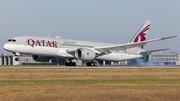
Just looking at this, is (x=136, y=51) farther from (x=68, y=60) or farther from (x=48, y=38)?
(x=48, y=38)

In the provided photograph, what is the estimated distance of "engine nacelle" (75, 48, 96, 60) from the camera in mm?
41500

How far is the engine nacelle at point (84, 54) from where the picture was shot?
41.5m

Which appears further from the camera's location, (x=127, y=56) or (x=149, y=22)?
(x=149, y=22)

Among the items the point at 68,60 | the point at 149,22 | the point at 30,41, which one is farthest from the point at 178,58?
the point at 30,41

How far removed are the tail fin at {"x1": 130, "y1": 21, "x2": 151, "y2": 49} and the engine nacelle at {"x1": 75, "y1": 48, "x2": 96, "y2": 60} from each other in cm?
1435

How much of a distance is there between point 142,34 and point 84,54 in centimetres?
1787

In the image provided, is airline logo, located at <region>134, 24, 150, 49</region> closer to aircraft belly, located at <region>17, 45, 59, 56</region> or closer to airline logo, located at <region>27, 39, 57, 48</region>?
aircraft belly, located at <region>17, 45, 59, 56</region>

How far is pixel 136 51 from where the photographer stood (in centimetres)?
5250

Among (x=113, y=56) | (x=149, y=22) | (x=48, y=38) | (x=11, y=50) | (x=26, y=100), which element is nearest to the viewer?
(x=26, y=100)

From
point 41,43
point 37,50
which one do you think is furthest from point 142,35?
point 37,50

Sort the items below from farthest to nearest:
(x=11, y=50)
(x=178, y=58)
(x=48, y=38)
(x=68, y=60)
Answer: (x=178, y=58)
(x=68, y=60)
(x=48, y=38)
(x=11, y=50)

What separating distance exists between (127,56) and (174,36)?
13.2m

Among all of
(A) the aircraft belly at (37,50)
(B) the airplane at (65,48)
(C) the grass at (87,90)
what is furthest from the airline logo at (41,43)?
(C) the grass at (87,90)

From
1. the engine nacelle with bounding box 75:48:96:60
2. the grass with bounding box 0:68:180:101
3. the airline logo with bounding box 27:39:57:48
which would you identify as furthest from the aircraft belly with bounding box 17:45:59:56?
the grass with bounding box 0:68:180:101
